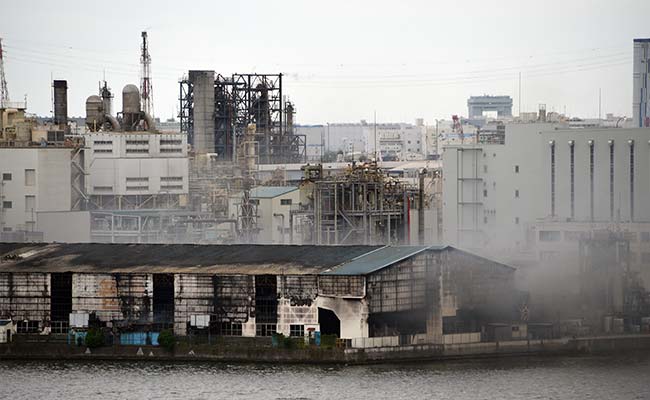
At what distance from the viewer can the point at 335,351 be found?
33156 mm

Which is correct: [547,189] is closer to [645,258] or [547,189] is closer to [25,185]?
[645,258]

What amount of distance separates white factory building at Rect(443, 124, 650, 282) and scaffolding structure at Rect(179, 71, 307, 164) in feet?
42.2

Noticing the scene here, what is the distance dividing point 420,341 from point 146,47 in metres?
31.1

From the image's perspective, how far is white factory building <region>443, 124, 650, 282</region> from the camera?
157ft

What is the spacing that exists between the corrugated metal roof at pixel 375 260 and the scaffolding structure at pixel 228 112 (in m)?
28.1

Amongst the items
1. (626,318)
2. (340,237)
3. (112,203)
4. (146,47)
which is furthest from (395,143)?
(626,318)

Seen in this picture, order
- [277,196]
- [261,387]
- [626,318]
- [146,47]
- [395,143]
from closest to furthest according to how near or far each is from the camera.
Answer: [261,387] → [626,318] → [277,196] → [146,47] → [395,143]

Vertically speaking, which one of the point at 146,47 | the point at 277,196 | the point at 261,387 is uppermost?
the point at 146,47

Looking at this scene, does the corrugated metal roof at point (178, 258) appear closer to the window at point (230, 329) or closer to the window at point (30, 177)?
the window at point (230, 329)

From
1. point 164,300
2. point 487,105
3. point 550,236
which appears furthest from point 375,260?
point 487,105

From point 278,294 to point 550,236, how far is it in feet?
51.2

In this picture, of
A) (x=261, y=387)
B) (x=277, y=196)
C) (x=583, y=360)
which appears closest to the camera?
(x=261, y=387)

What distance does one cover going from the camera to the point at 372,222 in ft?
151

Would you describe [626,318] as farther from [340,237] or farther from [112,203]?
[112,203]
